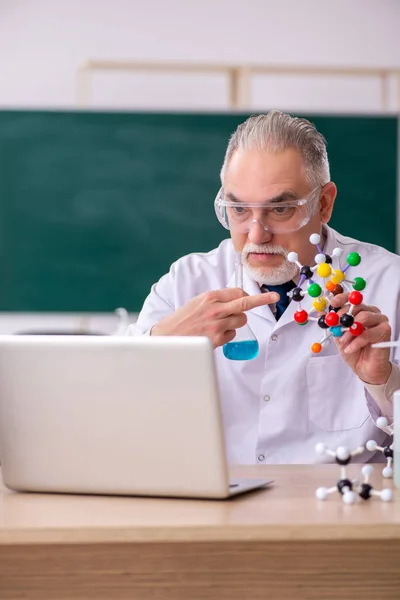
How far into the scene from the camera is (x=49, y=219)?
5.07m

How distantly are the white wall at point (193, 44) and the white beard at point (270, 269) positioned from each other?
136 inches

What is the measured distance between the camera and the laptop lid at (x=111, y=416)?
49.2 inches

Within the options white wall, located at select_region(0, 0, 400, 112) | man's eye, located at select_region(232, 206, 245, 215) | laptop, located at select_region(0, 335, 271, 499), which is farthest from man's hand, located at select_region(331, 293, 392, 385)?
white wall, located at select_region(0, 0, 400, 112)

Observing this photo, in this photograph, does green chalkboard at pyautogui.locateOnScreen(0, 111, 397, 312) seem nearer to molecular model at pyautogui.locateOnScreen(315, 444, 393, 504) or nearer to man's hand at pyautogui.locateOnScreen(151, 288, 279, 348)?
man's hand at pyautogui.locateOnScreen(151, 288, 279, 348)

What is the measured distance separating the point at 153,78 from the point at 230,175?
357 cm

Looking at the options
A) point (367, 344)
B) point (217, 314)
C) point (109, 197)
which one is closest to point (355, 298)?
point (367, 344)

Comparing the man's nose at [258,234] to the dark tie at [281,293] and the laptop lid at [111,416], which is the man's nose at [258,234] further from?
the laptop lid at [111,416]

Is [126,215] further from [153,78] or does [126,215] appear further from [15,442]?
[15,442]

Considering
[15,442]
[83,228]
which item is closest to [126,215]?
[83,228]

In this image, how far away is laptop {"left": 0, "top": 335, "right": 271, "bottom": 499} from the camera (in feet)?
4.10

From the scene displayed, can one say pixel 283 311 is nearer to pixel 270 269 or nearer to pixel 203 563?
pixel 270 269

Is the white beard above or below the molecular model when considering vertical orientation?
above

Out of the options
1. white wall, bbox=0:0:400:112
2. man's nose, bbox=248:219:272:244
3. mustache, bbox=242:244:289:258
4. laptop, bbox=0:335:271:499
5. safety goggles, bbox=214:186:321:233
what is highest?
white wall, bbox=0:0:400:112

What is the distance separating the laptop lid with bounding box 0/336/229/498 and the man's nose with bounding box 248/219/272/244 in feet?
2.80
